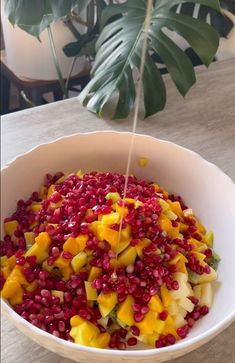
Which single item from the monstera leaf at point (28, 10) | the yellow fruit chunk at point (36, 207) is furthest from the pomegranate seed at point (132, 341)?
the monstera leaf at point (28, 10)

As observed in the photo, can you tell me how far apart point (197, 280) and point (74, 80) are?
Result: 3.32 feet

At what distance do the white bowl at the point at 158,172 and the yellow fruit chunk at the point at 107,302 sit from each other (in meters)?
0.11

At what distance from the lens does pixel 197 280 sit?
1.90 feet

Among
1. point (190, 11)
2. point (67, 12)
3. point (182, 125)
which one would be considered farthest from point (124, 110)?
point (190, 11)

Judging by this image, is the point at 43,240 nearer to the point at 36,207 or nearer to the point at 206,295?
the point at 36,207

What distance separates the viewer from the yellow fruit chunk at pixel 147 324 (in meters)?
0.51

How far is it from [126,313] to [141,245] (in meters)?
0.08

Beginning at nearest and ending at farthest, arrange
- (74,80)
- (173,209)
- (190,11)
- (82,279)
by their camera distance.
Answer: (82,279) < (173,209) < (190,11) < (74,80)

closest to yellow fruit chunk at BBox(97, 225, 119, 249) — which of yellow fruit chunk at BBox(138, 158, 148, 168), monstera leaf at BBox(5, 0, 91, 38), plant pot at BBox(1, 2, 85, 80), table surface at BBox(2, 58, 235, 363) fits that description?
yellow fruit chunk at BBox(138, 158, 148, 168)

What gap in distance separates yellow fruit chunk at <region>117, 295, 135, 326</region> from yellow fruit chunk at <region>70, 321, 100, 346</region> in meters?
0.03

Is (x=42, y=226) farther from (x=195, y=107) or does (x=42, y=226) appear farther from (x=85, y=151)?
(x=195, y=107)

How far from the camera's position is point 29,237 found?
586 millimetres

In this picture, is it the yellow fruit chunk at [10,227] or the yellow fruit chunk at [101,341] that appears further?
the yellow fruit chunk at [10,227]

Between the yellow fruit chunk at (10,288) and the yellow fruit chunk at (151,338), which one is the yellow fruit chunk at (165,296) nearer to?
the yellow fruit chunk at (151,338)
